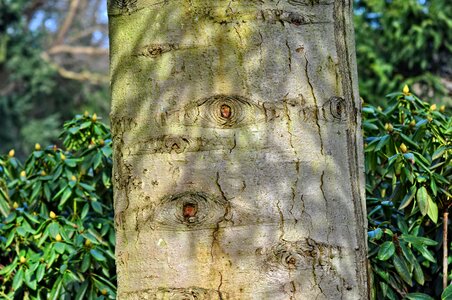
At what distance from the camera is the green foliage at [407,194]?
2658mm

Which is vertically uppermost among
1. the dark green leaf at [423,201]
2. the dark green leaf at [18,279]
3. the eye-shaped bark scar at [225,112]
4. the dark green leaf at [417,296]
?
the eye-shaped bark scar at [225,112]

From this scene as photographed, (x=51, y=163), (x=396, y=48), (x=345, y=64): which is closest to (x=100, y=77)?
(x=396, y=48)

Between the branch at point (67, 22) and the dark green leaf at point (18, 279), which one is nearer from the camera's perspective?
the dark green leaf at point (18, 279)

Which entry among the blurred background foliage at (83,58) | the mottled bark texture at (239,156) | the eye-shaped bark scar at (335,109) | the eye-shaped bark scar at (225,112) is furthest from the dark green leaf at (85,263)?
the blurred background foliage at (83,58)

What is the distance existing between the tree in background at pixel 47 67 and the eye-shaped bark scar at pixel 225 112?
17345 mm

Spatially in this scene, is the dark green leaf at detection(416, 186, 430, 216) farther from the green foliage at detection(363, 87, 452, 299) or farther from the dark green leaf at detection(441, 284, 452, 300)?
the dark green leaf at detection(441, 284, 452, 300)

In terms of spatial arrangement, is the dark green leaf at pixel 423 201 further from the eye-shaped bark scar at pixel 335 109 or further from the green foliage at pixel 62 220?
the green foliage at pixel 62 220

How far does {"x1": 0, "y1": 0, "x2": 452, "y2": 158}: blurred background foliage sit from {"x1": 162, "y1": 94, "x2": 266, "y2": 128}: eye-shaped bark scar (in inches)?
181

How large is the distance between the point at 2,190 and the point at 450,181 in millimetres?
1872

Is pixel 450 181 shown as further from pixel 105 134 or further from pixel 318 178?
pixel 105 134

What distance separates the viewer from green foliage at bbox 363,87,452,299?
2.66 meters

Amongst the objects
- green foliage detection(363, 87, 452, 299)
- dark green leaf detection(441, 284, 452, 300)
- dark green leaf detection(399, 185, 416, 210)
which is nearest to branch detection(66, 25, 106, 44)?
green foliage detection(363, 87, 452, 299)

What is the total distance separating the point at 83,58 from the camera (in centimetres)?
2364

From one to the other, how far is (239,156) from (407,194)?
1.21 metres
